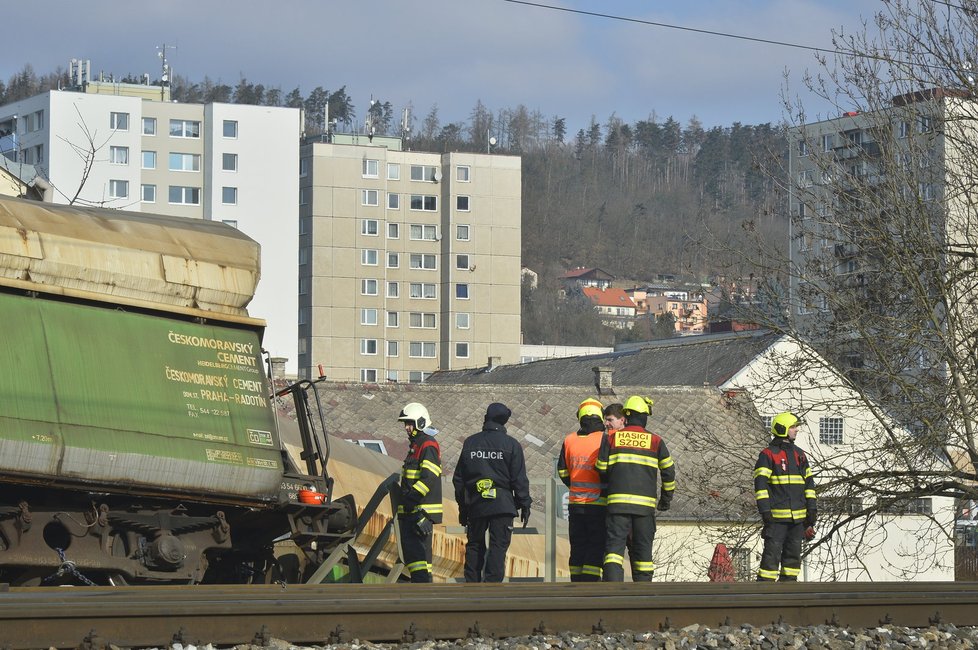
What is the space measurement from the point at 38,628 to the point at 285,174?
3573 inches

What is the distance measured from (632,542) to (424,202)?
365ft

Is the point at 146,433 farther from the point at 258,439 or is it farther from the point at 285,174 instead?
the point at 285,174

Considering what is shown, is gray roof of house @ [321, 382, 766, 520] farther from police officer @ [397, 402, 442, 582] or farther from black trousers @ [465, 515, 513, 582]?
police officer @ [397, 402, 442, 582]

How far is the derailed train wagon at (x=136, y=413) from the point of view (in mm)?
11062

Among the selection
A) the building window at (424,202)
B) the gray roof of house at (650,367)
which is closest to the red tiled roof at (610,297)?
the building window at (424,202)

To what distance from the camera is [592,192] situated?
192 m

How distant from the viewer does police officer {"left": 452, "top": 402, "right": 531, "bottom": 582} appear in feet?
40.0

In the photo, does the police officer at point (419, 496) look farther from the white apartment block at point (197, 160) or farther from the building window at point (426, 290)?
the building window at point (426, 290)

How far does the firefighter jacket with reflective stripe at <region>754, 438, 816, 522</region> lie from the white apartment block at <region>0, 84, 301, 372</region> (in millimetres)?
79843

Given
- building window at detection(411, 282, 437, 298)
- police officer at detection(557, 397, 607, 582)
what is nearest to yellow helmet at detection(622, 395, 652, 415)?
police officer at detection(557, 397, 607, 582)

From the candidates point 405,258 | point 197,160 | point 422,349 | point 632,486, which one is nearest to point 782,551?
point 632,486

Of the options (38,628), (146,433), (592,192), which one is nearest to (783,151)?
(146,433)

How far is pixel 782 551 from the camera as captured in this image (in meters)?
13.3

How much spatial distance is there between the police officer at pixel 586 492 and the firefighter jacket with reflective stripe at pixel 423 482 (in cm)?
111
